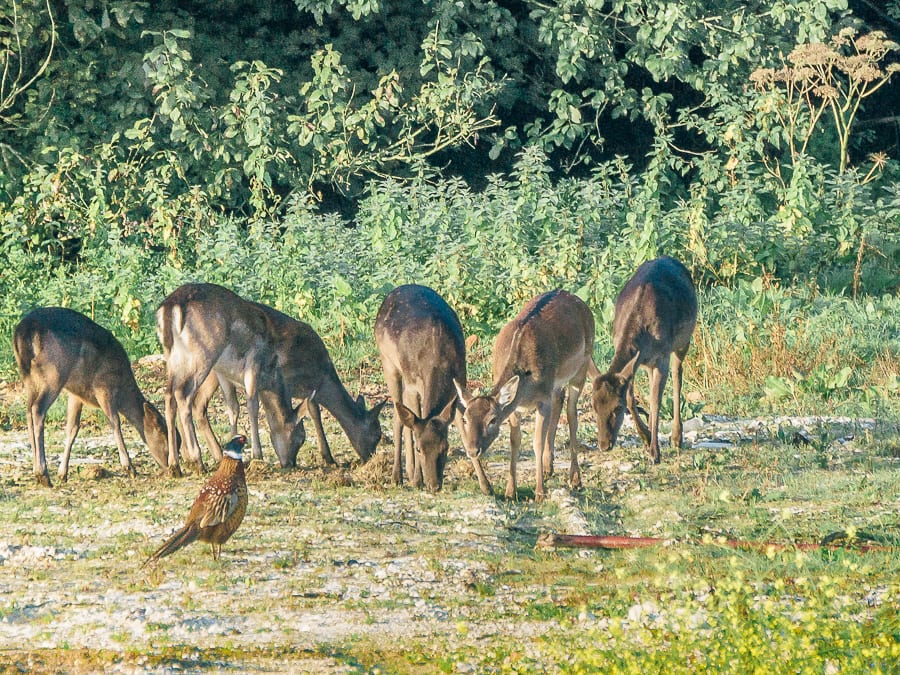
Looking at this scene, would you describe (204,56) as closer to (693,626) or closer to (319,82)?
(319,82)

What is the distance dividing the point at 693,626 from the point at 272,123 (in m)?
13.1

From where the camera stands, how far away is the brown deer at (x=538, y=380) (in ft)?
31.0

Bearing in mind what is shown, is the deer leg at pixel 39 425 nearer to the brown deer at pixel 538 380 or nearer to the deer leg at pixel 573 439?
the brown deer at pixel 538 380

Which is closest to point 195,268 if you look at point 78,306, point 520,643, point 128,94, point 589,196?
point 78,306

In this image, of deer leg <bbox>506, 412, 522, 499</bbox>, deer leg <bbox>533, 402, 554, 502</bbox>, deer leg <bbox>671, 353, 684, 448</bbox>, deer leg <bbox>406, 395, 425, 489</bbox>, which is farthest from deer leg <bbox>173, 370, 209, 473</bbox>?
deer leg <bbox>671, 353, 684, 448</bbox>

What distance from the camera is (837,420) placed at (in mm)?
11672

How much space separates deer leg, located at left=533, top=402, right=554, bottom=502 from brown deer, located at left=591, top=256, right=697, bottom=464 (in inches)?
24.5

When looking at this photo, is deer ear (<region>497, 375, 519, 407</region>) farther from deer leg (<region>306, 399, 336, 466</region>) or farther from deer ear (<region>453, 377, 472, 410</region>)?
deer leg (<region>306, 399, 336, 466</region>)

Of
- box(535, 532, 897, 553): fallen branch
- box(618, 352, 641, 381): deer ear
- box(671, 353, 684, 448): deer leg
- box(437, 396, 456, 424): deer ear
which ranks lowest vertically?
box(535, 532, 897, 553): fallen branch

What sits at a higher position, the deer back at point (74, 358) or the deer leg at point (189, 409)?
the deer back at point (74, 358)

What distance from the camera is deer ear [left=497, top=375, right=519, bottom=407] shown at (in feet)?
31.1

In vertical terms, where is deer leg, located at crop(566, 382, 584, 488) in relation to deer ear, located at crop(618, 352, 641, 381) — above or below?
below

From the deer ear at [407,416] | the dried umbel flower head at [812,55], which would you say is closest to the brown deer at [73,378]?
the deer ear at [407,416]

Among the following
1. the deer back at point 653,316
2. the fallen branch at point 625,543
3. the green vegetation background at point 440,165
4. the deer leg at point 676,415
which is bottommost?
the fallen branch at point 625,543
